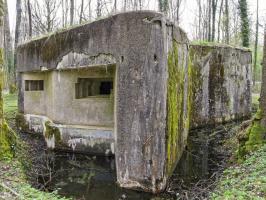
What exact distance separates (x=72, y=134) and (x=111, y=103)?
1.29 metres

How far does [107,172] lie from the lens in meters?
7.35

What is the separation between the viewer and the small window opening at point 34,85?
1084cm

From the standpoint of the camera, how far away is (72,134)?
8.55 metres

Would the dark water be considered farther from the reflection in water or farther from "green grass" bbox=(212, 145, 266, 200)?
"green grass" bbox=(212, 145, 266, 200)

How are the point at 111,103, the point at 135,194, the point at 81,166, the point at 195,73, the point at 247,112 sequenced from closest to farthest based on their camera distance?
the point at 135,194, the point at 81,166, the point at 111,103, the point at 195,73, the point at 247,112

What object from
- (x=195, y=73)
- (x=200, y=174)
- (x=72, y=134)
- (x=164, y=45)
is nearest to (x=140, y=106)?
(x=164, y=45)

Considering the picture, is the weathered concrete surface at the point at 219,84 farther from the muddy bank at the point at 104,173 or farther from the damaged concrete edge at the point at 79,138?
the damaged concrete edge at the point at 79,138

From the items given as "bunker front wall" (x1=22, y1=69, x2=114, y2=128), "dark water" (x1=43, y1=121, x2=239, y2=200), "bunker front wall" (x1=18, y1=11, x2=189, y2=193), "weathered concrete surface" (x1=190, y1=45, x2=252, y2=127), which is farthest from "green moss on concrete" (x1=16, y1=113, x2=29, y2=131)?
"weathered concrete surface" (x1=190, y1=45, x2=252, y2=127)

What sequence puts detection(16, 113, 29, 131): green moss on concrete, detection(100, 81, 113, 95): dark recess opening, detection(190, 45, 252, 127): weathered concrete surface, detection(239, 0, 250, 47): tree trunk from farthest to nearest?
1. detection(239, 0, 250, 47): tree trunk
2. detection(190, 45, 252, 127): weathered concrete surface
3. detection(16, 113, 29, 131): green moss on concrete
4. detection(100, 81, 113, 95): dark recess opening

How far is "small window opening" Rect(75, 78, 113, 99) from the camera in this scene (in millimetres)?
8836

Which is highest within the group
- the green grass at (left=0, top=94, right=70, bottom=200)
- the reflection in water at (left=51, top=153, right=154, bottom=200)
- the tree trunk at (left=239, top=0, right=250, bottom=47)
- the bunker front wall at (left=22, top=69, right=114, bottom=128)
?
the tree trunk at (left=239, top=0, right=250, bottom=47)

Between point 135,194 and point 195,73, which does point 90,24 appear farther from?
point 195,73

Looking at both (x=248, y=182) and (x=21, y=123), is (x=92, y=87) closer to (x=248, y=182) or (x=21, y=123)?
(x=21, y=123)

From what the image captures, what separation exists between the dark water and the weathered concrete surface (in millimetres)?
2517
